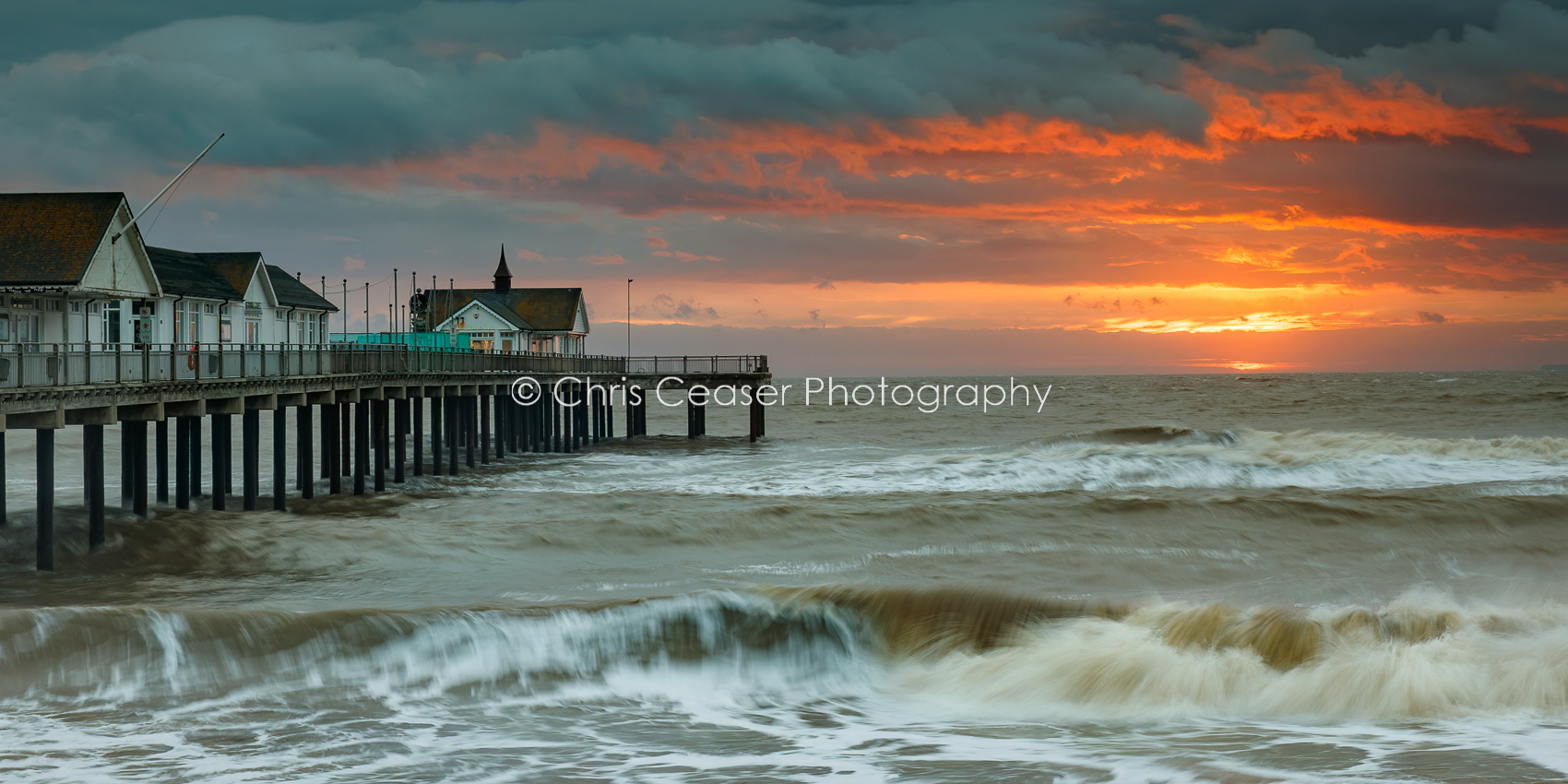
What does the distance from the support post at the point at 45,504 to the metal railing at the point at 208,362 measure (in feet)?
3.49

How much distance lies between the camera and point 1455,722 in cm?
1227

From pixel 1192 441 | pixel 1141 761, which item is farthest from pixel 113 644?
pixel 1192 441


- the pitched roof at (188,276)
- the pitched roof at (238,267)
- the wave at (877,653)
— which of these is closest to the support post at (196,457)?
the pitched roof at (188,276)

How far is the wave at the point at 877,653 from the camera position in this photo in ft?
43.5

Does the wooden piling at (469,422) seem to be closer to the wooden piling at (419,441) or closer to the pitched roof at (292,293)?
the wooden piling at (419,441)

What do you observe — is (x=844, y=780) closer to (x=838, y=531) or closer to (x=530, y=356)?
(x=838, y=531)

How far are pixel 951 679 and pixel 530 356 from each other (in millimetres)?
39243

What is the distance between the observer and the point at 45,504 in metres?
19.0

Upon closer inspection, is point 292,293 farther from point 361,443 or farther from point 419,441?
point 361,443

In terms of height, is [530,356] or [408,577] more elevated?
[530,356]

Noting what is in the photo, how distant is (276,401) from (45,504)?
8.64 m

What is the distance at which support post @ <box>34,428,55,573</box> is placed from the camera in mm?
18953

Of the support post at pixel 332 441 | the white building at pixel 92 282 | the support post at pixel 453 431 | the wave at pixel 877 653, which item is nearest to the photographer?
the wave at pixel 877 653

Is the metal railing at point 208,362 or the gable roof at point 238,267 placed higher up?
the gable roof at point 238,267
